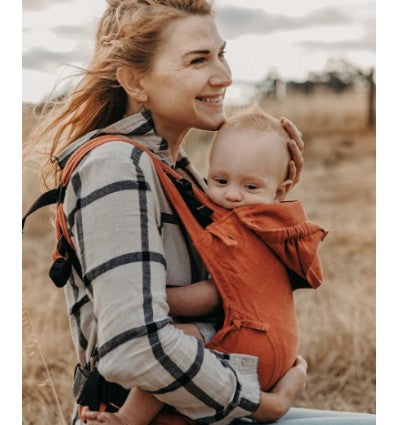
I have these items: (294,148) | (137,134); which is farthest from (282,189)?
(137,134)

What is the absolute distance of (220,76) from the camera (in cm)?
211

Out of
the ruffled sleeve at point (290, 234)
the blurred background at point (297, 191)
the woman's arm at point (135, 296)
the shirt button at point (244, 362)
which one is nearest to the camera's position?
the woman's arm at point (135, 296)

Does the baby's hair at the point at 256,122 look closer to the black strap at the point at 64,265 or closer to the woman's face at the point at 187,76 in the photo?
the woman's face at the point at 187,76

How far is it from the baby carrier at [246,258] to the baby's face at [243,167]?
0.21 feet

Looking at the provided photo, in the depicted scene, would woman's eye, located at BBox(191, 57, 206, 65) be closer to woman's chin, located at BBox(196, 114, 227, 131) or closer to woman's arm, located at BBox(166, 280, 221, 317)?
woman's chin, located at BBox(196, 114, 227, 131)

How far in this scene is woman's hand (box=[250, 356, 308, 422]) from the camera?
190cm

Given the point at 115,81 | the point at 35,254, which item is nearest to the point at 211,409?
the point at 115,81

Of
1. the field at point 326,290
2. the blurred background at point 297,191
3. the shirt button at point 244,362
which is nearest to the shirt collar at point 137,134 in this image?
the blurred background at point 297,191

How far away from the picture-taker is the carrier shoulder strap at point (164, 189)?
1891mm

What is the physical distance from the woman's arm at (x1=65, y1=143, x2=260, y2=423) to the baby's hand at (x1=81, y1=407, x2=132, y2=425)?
106mm

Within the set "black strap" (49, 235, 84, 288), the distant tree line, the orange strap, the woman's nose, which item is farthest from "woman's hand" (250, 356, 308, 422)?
the distant tree line

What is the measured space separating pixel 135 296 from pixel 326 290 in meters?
3.84
